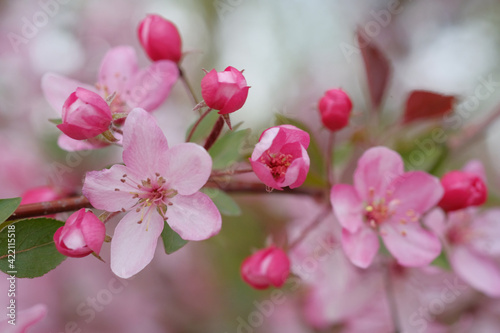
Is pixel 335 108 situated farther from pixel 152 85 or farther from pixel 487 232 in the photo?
pixel 487 232

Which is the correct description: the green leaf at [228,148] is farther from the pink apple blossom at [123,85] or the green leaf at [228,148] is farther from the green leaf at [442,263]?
the green leaf at [442,263]

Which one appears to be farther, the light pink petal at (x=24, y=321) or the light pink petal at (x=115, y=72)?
the light pink petal at (x=115, y=72)

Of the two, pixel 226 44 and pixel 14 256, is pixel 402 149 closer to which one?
pixel 14 256

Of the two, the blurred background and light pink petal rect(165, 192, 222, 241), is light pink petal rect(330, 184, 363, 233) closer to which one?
light pink petal rect(165, 192, 222, 241)

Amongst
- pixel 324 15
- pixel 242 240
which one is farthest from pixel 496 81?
pixel 242 240

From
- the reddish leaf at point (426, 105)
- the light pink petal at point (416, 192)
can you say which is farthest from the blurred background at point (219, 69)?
the light pink petal at point (416, 192)
